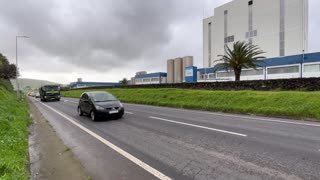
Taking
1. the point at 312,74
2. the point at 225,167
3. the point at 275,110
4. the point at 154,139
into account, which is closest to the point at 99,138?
the point at 154,139

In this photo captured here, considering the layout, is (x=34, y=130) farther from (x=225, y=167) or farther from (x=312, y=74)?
(x=312, y=74)

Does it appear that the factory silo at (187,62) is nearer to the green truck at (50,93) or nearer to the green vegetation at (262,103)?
the green truck at (50,93)

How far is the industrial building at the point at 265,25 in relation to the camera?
59906 mm

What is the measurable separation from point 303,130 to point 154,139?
538 centimetres

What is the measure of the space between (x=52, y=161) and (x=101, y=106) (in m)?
7.30

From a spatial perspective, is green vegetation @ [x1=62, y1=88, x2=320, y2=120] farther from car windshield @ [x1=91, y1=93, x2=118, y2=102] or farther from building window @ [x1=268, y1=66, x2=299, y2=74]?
building window @ [x1=268, y1=66, x2=299, y2=74]

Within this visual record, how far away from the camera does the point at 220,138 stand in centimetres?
815

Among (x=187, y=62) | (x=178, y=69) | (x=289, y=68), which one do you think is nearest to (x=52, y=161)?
(x=289, y=68)

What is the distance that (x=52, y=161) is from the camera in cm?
655

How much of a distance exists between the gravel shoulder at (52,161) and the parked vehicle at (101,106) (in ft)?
13.3

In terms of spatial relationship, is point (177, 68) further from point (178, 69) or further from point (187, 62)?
point (187, 62)

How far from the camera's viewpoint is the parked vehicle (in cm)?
1366

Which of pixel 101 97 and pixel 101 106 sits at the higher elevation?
pixel 101 97

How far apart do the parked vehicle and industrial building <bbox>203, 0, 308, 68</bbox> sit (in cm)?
3972
